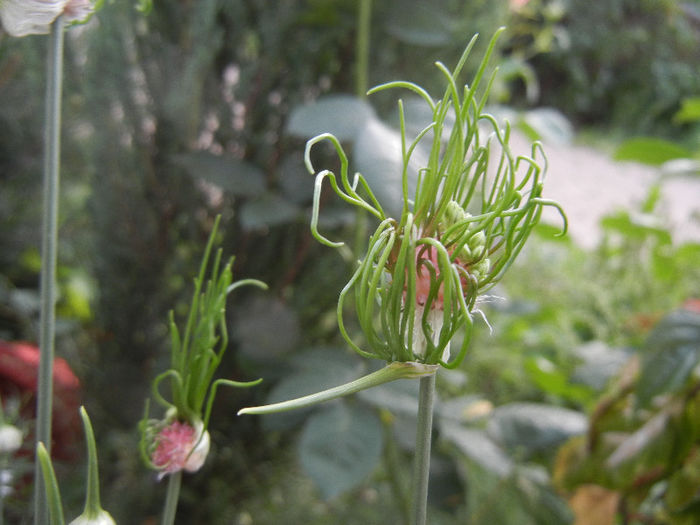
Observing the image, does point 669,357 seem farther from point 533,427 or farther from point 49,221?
point 49,221

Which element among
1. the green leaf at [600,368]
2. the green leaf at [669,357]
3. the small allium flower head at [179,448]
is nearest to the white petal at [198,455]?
the small allium flower head at [179,448]

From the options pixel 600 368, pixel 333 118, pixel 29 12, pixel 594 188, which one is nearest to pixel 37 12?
pixel 29 12

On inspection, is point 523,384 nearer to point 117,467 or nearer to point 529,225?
point 117,467

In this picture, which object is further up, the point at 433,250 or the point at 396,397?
the point at 433,250

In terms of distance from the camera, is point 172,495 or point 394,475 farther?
point 394,475

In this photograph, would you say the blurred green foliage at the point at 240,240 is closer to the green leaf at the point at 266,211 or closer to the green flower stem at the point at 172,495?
the green leaf at the point at 266,211

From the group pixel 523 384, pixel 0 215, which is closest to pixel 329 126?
pixel 0 215

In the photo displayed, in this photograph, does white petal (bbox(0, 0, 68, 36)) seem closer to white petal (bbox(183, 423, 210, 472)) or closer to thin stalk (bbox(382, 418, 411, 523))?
white petal (bbox(183, 423, 210, 472))
